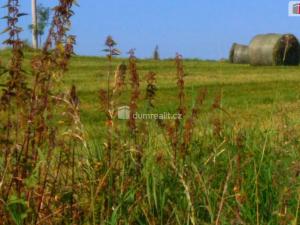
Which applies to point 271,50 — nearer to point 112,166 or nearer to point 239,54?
point 239,54

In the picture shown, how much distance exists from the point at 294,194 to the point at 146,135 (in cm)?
101

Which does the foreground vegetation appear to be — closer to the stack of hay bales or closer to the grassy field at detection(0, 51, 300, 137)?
the grassy field at detection(0, 51, 300, 137)

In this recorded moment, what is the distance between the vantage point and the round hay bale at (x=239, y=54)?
2875 cm

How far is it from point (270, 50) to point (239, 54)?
475 centimetres

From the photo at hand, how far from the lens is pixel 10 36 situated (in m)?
2.89

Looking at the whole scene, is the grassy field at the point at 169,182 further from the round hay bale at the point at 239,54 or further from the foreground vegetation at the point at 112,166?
the round hay bale at the point at 239,54

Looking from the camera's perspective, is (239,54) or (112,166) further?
(239,54)

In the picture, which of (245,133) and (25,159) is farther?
(245,133)

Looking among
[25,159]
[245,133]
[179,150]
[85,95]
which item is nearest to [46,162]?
[25,159]

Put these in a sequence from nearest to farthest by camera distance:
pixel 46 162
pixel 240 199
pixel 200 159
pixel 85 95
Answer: pixel 240 199
pixel 46 162
pixel 200 159
pixel 85 95

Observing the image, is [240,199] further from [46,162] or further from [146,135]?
[146,135]

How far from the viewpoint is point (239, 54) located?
28906 mm

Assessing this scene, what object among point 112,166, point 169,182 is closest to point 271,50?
point 169,182

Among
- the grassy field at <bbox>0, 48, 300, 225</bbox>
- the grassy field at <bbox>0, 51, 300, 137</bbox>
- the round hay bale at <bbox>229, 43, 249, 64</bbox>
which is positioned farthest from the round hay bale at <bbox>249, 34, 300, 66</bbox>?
the grassy field at <bbox>0, 48, 300, 225</bbox>
